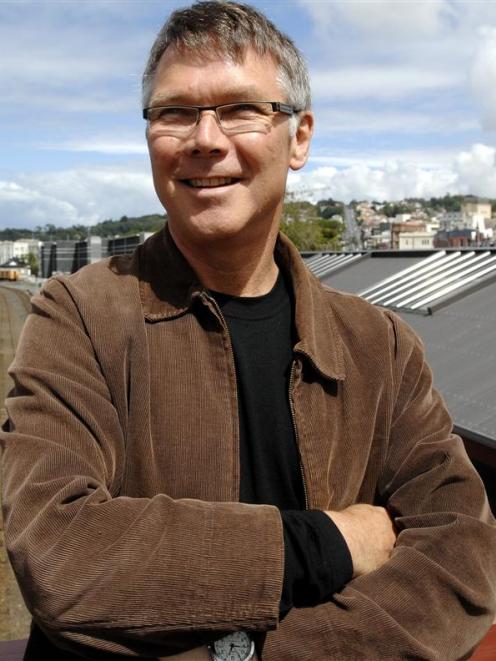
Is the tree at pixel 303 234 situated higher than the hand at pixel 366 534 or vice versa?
the hand at pixel 366 534

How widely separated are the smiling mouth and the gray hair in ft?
0.55

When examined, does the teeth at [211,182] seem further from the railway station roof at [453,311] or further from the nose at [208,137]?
the railway station roof at [453,311]

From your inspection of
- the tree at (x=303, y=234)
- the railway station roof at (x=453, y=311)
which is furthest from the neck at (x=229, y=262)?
the tree at (x=303, y=234)

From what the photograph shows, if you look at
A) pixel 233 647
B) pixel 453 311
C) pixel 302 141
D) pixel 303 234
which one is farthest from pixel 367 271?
pixel 303 234

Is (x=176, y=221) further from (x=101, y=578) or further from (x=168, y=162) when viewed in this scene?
(x=101, y=578)

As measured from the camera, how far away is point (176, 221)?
5.24 ft

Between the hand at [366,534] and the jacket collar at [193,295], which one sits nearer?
the hand at [366,534]

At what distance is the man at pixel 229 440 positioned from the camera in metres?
1.31

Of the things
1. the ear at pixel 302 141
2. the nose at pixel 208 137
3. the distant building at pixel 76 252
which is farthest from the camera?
the distant building at pixel 76 252

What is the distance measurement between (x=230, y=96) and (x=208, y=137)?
8cm

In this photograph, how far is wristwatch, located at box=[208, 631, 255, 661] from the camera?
1.34m

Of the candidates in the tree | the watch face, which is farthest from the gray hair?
the tree

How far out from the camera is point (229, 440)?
151 cm

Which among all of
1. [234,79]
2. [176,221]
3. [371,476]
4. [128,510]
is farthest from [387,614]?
[234,79]
